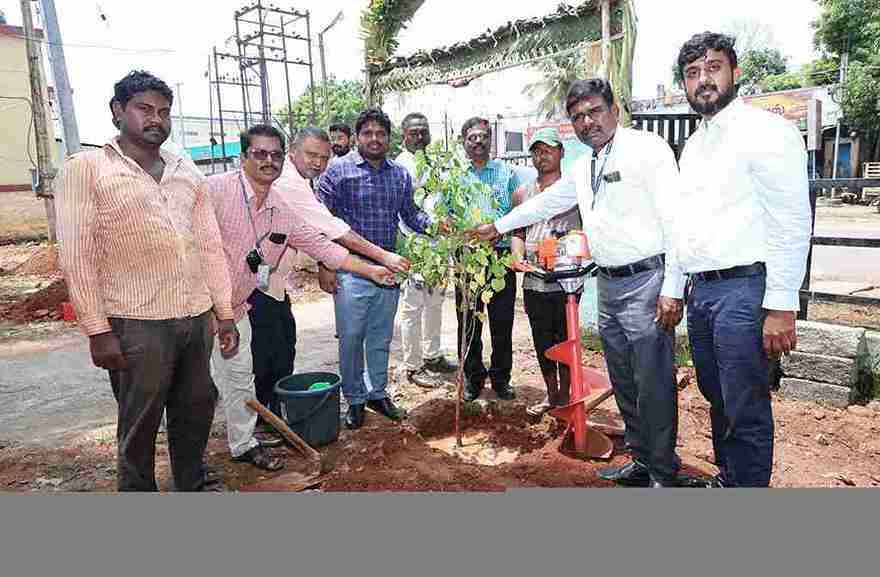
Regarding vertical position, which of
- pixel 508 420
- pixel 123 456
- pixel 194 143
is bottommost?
pixel 508 420

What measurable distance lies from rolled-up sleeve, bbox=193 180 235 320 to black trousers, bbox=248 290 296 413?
2.56 ft

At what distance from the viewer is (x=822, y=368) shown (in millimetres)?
4000

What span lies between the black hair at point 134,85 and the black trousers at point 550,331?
2443mm

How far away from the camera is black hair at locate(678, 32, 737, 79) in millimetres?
2318

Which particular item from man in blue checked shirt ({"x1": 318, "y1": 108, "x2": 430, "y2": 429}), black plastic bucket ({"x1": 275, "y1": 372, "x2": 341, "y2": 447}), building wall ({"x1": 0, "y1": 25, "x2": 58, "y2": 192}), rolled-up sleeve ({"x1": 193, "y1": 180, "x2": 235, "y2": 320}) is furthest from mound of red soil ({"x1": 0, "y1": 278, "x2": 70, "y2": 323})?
building wall ({"x1": 0, "y1": 25, "x2": 58, "y2": 192})

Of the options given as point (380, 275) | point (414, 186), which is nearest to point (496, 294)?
point (414, 186)

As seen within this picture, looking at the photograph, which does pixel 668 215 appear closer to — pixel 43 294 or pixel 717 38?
pixel 717 38

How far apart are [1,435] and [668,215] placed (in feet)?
14.7

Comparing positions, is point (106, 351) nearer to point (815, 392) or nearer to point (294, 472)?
point (294, 472)

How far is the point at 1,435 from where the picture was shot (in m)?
4.01

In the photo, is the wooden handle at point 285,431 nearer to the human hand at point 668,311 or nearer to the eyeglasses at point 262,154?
the eyeglasses at point 262,154

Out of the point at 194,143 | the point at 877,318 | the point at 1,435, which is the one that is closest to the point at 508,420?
the point at 1,435

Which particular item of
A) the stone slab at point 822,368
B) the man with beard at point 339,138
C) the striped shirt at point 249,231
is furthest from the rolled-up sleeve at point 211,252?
the stone slab at point 822,368

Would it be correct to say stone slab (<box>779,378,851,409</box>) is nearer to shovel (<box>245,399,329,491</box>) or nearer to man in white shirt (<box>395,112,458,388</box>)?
man in white shirt (<box>395,112,458,388</box>)
